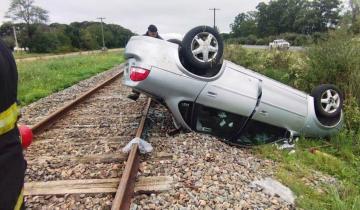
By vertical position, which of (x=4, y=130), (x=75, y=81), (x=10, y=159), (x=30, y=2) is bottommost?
(x=75, y=81)

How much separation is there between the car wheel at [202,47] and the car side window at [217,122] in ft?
2.28

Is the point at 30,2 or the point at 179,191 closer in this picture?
the point at 179,191

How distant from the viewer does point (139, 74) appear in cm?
495

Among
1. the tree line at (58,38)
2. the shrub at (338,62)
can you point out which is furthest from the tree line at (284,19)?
the shrub at (338,62)

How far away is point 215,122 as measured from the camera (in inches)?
215

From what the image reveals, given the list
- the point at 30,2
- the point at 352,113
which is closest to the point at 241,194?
the point at 352,113

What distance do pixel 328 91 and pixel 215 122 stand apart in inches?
80.8

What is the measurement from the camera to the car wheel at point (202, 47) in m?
5.01

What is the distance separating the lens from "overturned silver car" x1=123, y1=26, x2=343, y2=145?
501cm

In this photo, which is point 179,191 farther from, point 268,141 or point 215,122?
point 268,141

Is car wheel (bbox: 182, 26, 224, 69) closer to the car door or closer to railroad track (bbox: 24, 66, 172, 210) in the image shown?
the car door

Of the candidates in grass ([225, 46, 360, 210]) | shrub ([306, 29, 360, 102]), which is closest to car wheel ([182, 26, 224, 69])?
grass ([225, 46, 360, 210])

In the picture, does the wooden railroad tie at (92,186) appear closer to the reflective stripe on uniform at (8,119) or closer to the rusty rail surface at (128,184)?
the rusty rail surface at (128,184)

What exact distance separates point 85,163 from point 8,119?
2858mm
